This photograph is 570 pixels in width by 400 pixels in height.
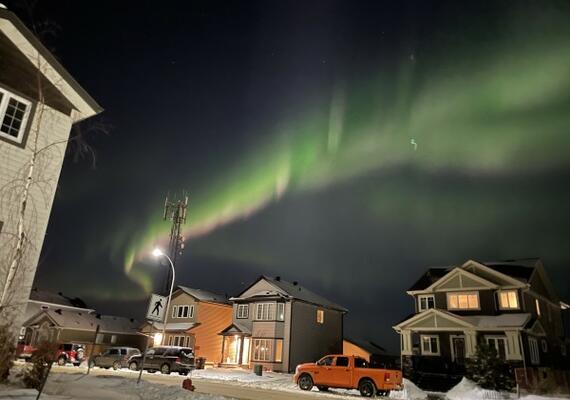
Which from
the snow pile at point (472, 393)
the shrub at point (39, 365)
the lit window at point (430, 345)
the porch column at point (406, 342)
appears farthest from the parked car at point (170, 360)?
the shrub at point (39, 365)

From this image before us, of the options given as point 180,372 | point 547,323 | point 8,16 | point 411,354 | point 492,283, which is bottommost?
point 180,372

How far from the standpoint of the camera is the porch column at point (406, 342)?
3556 cm

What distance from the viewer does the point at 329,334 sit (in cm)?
4828

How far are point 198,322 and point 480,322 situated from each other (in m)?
29.1

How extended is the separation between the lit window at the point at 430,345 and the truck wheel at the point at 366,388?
15444mm

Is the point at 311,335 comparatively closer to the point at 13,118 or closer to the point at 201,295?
the point at 201,295

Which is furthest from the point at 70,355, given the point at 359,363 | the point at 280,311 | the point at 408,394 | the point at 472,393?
the point at 472,393

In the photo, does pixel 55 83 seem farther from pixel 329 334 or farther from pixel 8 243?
pixel 329 334

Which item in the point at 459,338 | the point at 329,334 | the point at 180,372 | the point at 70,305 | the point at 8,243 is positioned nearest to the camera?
the point at 8,243

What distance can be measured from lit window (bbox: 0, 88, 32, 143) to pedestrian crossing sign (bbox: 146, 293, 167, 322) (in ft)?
21.9

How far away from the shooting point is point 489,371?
2617cm

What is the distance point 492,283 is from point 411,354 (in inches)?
356

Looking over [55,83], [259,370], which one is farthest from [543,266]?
[55,83]

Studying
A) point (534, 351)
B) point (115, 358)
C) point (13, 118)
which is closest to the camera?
point (13, 118)
